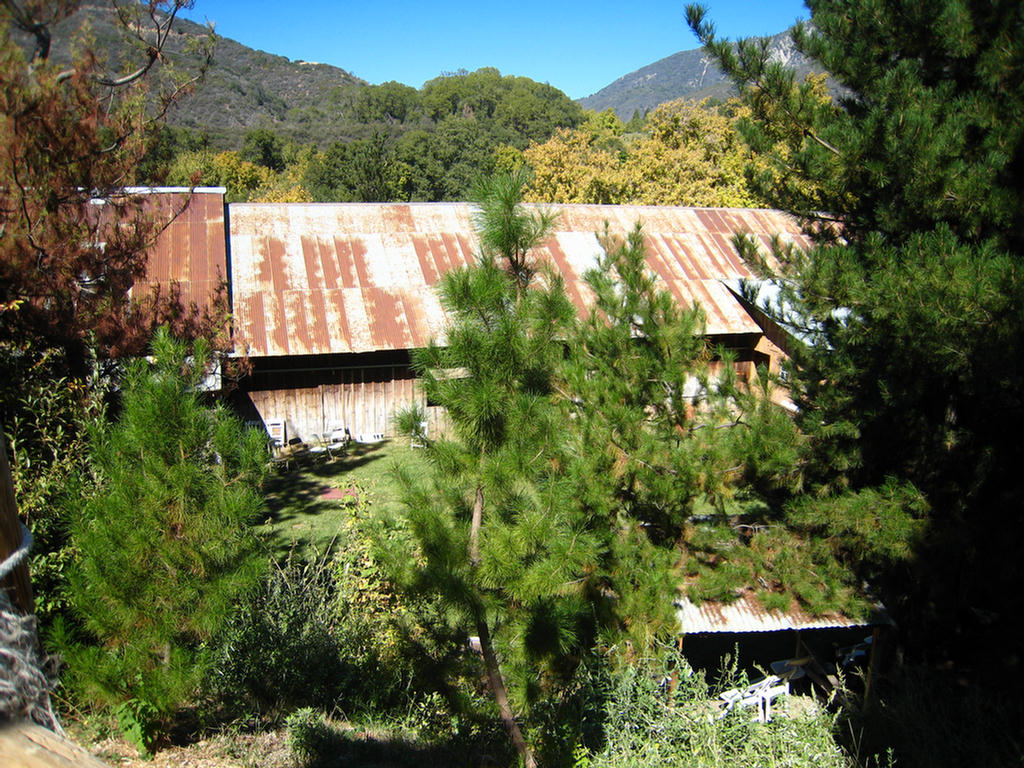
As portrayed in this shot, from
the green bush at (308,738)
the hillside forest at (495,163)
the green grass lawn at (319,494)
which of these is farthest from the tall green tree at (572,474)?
the green grass lawn at (319,494)

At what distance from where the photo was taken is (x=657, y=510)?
6.50 meters

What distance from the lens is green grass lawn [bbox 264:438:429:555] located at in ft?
33.5

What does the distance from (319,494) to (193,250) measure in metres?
6.32

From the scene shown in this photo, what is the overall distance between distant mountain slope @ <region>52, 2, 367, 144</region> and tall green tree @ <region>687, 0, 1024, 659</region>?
31.8 metres

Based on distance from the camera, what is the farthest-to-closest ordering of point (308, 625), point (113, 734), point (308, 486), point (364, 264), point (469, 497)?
point (364, 264) → point (308, 486) → point (308, 625) → point (113, 734) → point (469, 497)

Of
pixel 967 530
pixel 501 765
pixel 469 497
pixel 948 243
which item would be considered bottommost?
pixel 501 765

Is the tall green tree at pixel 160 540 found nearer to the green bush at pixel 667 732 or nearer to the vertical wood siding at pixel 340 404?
the green bush at pixel 667 732

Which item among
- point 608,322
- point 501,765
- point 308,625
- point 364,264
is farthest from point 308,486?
point 501,765

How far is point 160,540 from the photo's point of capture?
13.2ft

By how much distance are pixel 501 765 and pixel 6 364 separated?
200 inches

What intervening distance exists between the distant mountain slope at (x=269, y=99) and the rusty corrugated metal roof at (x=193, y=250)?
19382 mm

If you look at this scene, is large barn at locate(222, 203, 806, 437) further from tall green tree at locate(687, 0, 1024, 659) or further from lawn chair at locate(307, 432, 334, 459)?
tall green tree at locate(687, 0, 1024, 659)

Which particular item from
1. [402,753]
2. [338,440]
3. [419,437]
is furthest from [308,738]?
[338,440]

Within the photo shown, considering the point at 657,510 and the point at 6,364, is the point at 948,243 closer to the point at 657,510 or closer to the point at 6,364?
the point at 657,510
